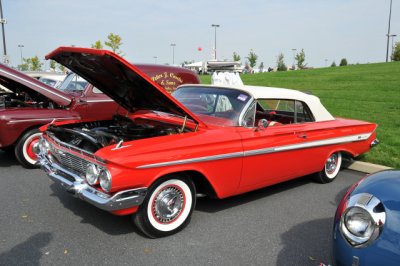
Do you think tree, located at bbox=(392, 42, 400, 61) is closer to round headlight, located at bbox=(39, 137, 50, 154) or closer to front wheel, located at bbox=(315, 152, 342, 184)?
front wheel, located at bbox=(315, 152, 342, 184)

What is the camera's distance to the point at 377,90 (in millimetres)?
13891

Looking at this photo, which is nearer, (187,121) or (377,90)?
(187,121)

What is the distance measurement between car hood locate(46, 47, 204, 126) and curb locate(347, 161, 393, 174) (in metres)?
3.40

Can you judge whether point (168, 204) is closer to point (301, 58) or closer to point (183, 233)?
point (183, 233)

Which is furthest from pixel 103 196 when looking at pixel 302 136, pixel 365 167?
pixel 365 167

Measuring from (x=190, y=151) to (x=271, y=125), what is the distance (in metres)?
1.35

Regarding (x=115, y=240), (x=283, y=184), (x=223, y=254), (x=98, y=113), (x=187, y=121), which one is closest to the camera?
(x=223, y=254)

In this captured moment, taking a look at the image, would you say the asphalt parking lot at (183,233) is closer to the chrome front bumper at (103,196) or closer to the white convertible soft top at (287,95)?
the chrome front bumper at (103,196)

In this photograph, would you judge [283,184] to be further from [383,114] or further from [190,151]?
[383,114]

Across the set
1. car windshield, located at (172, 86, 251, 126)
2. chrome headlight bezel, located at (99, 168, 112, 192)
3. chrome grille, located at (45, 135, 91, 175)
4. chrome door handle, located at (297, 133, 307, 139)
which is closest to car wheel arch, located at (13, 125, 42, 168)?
chrome grille, located at (45, 135, 91, 175)

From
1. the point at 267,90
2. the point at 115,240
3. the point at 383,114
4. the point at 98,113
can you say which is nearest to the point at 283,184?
the point at 267,90

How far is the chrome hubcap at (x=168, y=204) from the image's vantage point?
348 centimetres

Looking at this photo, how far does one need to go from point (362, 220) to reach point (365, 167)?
432 cm

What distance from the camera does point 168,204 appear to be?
3527mm
